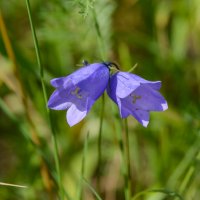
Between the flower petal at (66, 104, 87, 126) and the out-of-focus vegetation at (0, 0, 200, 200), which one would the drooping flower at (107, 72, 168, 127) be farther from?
the out-of-focus vegetation at (0, 0, 200, 200)

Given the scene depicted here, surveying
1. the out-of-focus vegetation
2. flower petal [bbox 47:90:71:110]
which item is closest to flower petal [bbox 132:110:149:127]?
flower petal [bbox 47:90:71:110]

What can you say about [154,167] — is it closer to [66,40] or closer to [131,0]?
[66,40]

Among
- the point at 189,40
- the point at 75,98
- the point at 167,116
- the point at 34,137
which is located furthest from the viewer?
the point at 189,40

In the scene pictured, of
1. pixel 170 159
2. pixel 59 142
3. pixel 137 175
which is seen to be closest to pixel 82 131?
pixel 59 142

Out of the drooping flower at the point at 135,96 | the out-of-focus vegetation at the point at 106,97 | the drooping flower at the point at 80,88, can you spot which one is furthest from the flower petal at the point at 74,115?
the out-of-focus vegetation at the point at 106,97

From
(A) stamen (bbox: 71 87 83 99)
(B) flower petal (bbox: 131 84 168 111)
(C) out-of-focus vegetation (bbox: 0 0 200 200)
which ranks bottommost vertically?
(C) out-of-focus vegetation (bbox: 0 0 200 200)

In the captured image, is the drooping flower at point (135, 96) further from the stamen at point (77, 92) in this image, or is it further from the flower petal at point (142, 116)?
the stamen at point (77, 92)
